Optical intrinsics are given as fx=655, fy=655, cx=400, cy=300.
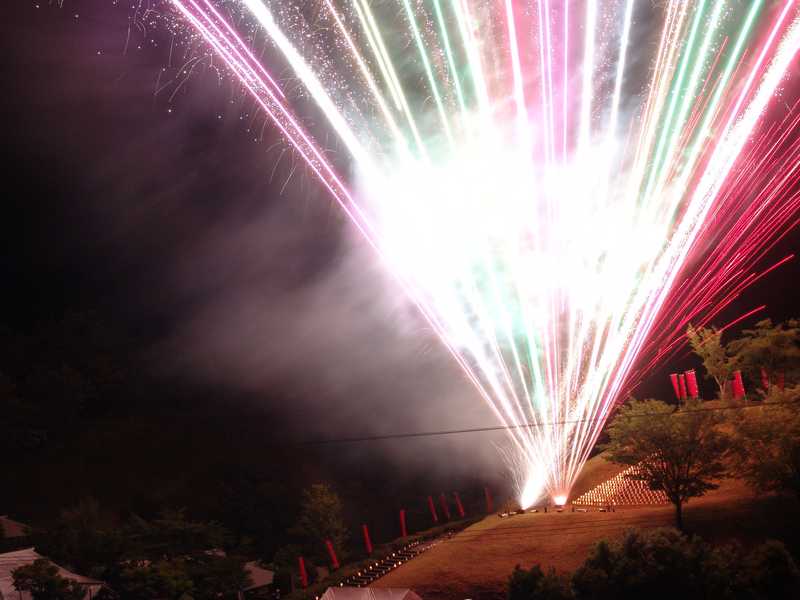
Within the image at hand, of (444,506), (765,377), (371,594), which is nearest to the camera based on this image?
(371,594)

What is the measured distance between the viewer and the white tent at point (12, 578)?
20953 millimetres

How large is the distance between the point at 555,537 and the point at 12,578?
729 inches

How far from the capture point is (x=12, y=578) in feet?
70.3

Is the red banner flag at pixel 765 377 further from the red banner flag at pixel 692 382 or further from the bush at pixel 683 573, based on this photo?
the bush at pixel 683 573

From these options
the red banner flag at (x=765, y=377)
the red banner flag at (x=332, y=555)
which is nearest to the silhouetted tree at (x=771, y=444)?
the red banner flag at (x=765, y=377)

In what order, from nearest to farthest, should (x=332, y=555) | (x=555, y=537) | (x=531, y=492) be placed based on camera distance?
(x=555, y=537)
(x=531, y=492)
(x=332, y=555)

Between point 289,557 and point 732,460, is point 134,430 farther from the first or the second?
point 732,460

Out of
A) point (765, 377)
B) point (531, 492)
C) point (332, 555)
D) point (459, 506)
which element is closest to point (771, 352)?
point (765, 377)

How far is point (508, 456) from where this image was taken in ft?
133

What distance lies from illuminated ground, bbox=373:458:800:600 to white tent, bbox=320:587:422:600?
5.20 metres

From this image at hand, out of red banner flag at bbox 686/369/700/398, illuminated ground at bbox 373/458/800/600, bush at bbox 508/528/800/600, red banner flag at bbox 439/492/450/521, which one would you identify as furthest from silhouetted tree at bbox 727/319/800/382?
red banner flag at bbox 439/492/450/521

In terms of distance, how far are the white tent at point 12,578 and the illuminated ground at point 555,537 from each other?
10037mm

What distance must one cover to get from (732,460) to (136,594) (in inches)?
867

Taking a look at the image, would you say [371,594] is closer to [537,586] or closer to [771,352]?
[537,586]
